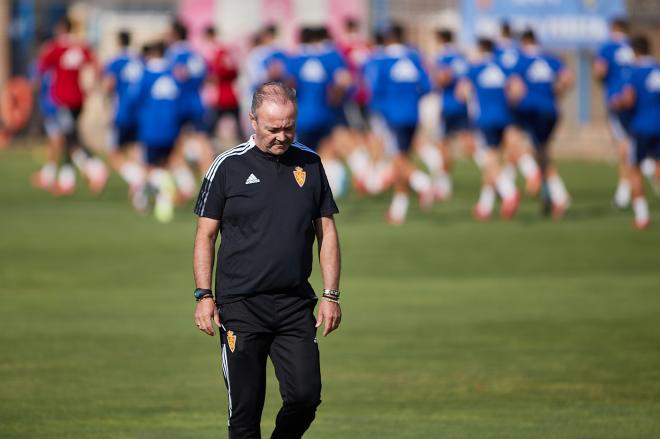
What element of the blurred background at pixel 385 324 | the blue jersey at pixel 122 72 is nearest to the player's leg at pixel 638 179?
the blurred background at pixel 385 324

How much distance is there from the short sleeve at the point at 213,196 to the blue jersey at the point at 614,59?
16.0m

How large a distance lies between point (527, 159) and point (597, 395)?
49.6 feet

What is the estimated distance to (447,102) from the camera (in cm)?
2658

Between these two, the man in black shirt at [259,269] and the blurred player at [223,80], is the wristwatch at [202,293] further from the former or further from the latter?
the blurred player at [223,80]

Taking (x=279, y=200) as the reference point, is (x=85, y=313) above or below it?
below

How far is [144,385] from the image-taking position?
10.1 m

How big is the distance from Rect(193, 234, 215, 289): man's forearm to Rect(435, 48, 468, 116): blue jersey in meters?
18.3

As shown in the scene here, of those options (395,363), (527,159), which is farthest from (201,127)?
(395,363)

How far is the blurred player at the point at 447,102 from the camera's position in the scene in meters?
25.2

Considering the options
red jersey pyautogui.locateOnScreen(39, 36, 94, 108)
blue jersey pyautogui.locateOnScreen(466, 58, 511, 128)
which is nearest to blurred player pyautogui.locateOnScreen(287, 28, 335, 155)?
blue jersey pyautogui.locateOnScreen(466, 58, 511, 128)

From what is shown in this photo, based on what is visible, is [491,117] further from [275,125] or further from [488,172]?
[275,125]

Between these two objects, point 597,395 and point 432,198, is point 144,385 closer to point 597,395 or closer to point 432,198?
point 597,395

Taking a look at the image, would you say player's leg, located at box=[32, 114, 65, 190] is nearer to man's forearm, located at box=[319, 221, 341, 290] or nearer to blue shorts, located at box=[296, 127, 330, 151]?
blue shorts, located at box=[296, 127, 330, 151]

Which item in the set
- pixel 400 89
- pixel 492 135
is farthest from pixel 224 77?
pixel 492 135
